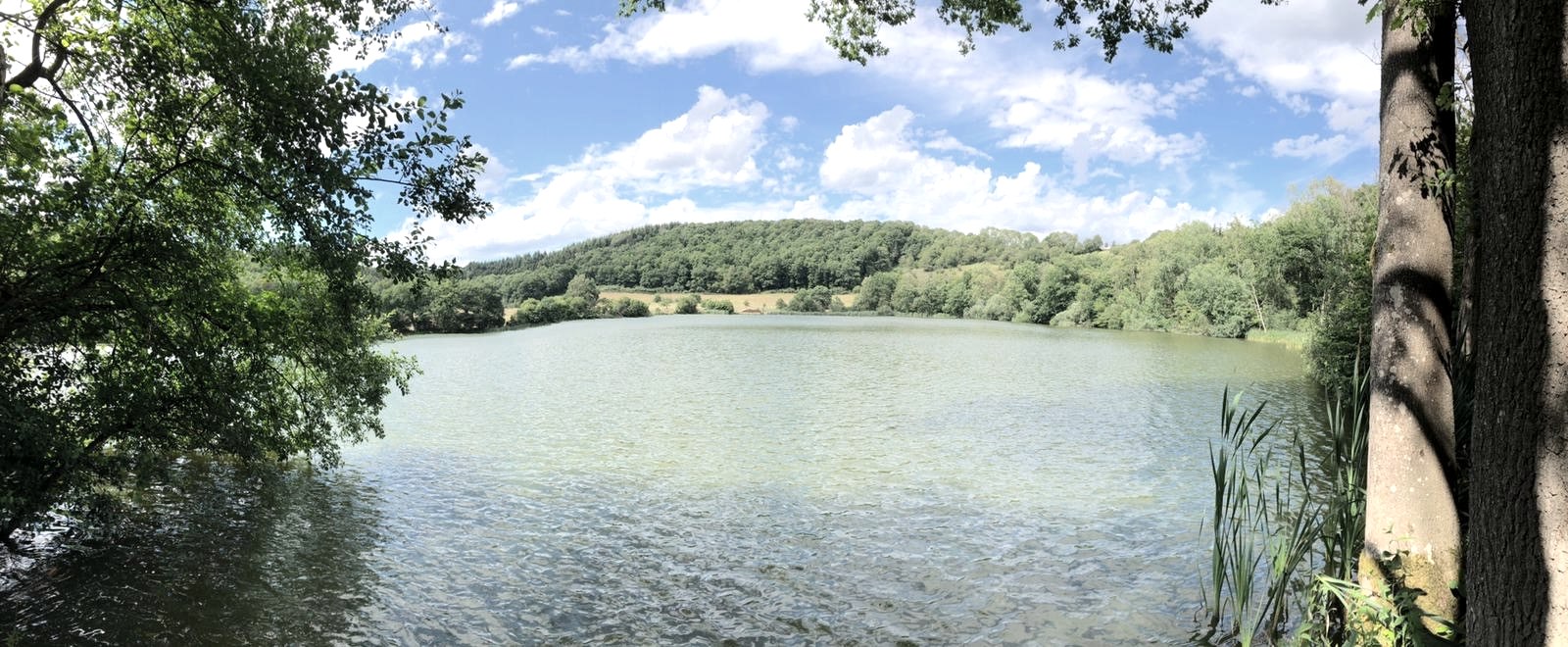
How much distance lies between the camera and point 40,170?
265 inches

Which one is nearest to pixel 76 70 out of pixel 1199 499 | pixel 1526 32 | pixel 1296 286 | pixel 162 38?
pixel 162 38

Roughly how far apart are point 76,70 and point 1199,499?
15.0 m

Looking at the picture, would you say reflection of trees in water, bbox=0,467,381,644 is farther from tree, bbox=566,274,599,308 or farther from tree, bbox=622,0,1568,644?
tree, bbox=566,274,599,308

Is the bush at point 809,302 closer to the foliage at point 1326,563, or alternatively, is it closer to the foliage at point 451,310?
the foliage at point 451,310

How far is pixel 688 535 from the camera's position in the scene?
10680 millimetres

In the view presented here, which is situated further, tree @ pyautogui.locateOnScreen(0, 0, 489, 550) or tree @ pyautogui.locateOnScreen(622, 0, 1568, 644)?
tree @ pyautogui.locateOnScreen(0, 0, 489, 550)

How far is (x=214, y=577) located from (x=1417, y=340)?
1113cm

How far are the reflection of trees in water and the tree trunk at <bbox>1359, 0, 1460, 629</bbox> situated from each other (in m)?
8.45

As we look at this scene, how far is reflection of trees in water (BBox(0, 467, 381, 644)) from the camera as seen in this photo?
23.7ft

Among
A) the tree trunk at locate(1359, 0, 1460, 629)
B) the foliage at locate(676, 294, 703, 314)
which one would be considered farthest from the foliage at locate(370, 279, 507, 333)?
the tree trunk at locate(1359, 0, 1460, 629)

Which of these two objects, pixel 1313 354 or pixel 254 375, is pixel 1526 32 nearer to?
pixel 254 375

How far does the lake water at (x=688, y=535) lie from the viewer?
7547 millimetres

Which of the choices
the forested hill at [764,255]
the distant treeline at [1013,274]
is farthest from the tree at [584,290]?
the forested hill at [764,255]

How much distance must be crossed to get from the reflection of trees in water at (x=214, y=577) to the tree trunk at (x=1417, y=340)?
8.45m
